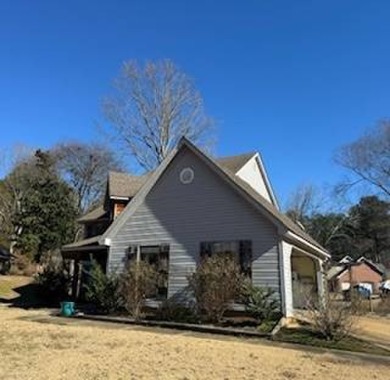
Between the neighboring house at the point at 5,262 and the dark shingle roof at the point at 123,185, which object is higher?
the dark shingle roof at the point at 123,185

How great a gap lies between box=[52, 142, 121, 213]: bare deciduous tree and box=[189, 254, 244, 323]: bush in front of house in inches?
1400

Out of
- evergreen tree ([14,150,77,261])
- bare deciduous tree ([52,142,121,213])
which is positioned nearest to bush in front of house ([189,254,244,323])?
evergreen tree ([14,150,77,261])

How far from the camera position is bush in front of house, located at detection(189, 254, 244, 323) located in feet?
45.0

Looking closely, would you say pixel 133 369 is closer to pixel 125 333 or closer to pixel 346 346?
pixel 125 333

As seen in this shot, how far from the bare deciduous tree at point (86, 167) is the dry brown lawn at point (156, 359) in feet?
122

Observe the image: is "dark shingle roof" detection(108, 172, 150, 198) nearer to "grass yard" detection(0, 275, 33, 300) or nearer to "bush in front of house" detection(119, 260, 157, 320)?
"bush in front of house" detection(119, 260, 157, 320)

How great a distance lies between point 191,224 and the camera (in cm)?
1638

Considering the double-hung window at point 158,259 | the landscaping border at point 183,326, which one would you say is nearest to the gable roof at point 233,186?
the double-hung window at point 158,259

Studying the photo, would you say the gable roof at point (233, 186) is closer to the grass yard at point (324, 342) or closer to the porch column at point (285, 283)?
the porch column at point (285, 283)

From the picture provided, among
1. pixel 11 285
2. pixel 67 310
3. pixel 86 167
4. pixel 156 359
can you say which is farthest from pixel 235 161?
pixel 86 167

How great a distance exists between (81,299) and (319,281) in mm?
13145

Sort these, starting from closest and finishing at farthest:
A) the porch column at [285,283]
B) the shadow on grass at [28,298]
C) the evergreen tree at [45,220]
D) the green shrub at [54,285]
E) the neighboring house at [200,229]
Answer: the porch column at [285,283], the neighboring house at [200,229], the shadow on grass at [28,298], the green shrub at [54,285], the evergreen tree at [45,220]

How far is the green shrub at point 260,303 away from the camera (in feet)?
44.8

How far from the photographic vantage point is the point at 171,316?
15.3 meters
